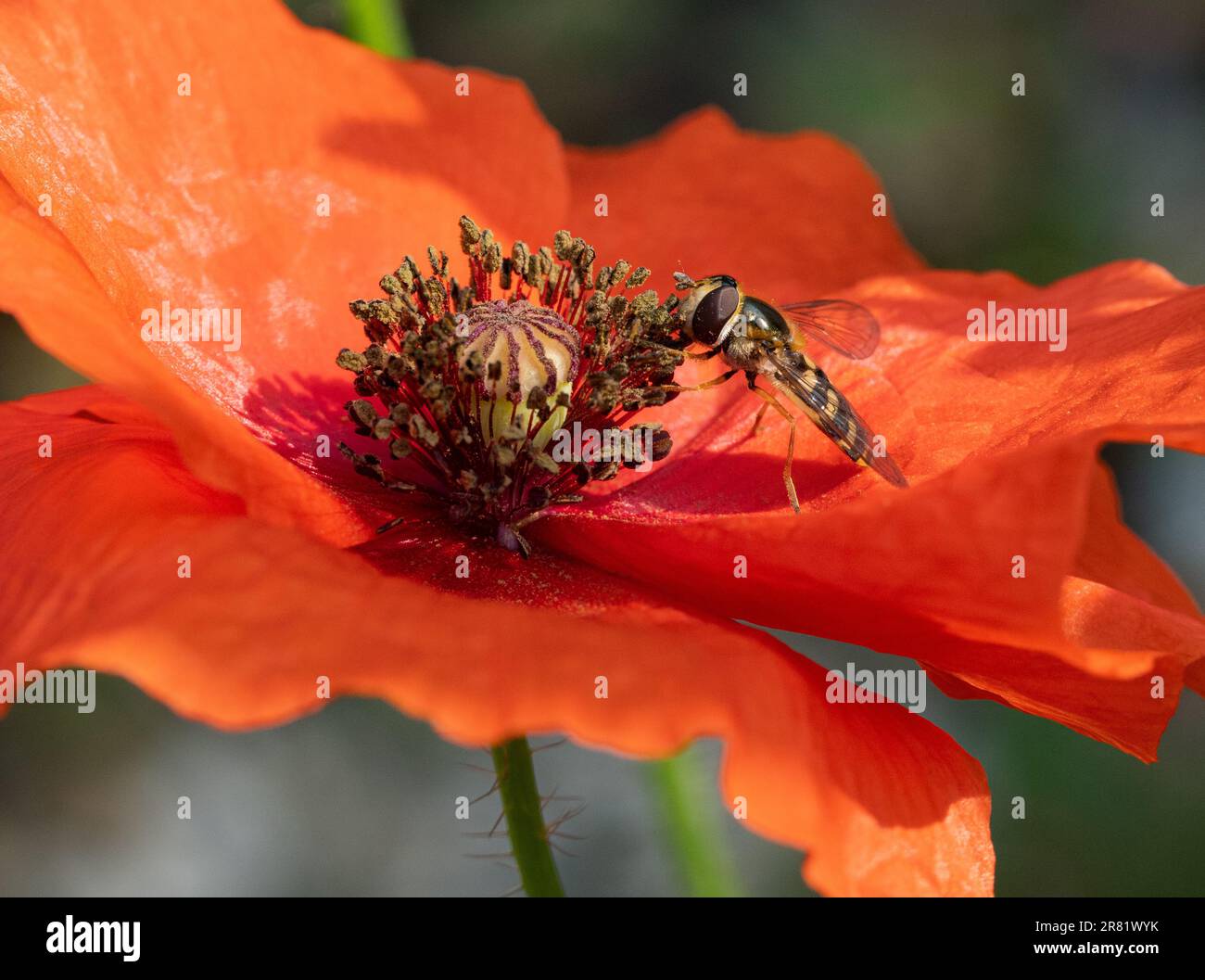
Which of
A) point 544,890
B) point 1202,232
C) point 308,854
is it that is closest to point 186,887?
point 308,854

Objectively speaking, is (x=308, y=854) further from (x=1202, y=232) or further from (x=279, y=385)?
(x=1202, y=232)

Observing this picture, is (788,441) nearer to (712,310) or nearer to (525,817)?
(712,310)

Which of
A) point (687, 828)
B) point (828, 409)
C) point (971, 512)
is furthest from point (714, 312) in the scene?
point (687, 828)

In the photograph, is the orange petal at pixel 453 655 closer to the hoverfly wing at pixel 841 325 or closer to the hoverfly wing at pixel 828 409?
the hoverfly wing at pixel 828 409

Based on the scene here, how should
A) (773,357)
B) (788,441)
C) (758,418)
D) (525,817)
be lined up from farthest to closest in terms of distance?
(788,441) → (758,418) → (773,357) → (525,817)

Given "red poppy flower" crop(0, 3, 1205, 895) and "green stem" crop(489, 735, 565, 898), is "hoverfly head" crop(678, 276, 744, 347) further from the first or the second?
"green stem" crop(489, 735, 565, 898)
